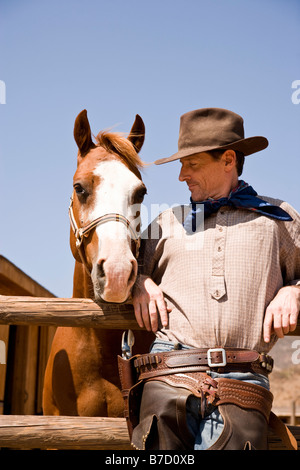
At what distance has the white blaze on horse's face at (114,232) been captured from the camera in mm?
2320

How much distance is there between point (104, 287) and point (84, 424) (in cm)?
88

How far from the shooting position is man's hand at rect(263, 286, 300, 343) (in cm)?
216

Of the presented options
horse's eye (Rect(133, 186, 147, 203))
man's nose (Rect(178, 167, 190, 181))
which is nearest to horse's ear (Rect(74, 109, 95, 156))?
horse's eye (Rect(133, 186, 147, 203))

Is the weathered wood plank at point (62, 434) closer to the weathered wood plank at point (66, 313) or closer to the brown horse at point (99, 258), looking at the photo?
the brown horse at point (99, 258)

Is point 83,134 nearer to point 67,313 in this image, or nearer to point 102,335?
point 67,313

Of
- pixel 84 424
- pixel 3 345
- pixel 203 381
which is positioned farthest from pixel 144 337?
pixel 3 345

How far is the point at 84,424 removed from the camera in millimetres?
2701

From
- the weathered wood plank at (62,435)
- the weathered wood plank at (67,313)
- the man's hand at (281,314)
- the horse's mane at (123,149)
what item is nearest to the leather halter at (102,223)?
the weathered wood plank at (67,313)

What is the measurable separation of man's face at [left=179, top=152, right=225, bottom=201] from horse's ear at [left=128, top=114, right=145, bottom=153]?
1.00m

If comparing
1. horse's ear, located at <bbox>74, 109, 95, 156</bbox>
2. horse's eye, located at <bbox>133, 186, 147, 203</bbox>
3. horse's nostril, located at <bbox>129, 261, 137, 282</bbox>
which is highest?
horse's ear, located at <bbox>74, 109, 95, 156</bbox>

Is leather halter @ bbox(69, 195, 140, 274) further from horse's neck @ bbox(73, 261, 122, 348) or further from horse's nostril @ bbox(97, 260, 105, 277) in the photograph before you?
horse's neck @ bbox(73, 261, 122, 348)

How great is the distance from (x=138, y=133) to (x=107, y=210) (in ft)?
3.64

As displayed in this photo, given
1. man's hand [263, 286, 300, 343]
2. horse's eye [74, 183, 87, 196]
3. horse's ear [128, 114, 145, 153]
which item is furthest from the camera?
horse's ear [128, 114, 145, 153]

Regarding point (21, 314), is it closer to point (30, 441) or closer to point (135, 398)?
point (30, 441)
